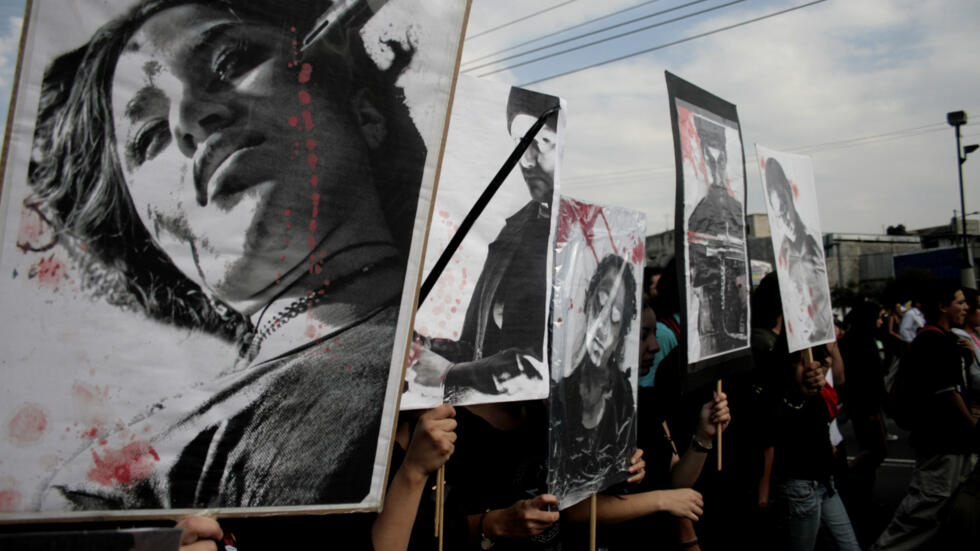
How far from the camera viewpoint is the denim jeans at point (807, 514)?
3529 millimetres

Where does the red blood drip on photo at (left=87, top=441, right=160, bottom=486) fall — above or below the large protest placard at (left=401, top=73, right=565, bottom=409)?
below

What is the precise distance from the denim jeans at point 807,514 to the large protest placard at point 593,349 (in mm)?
1436

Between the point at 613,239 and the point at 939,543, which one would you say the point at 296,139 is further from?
the point at 939,543

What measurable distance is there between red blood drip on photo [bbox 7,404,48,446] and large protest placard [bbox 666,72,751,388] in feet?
6.90

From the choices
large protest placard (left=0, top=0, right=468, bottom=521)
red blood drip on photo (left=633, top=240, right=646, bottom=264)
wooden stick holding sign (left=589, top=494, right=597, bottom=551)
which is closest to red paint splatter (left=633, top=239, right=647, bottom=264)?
red blood drip on photo (left=633, top=240, right=646, bottom=264)

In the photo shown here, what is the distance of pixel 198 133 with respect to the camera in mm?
1085

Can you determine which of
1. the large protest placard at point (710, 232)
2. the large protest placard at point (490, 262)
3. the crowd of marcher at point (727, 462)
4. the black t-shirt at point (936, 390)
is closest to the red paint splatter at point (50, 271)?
the crowd of marcher at point (727, 462)

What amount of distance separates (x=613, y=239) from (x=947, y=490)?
117 inches

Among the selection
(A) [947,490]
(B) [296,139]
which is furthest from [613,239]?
(A) [947,490]

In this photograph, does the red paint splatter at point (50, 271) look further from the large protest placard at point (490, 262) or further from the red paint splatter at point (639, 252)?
the red paint splatter at point (639, 252)

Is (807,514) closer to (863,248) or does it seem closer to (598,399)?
(598,399)

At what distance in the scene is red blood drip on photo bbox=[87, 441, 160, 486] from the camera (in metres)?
1.00

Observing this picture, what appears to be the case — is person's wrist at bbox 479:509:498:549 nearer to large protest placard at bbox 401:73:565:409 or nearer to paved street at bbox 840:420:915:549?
large protest placard at bbox 401:73:565:409

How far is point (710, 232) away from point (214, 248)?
7.33ft
